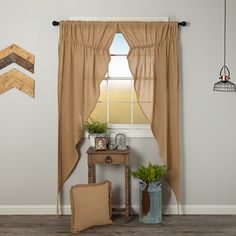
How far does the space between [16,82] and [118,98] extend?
1.25 m

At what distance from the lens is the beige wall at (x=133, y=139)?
14.9ft

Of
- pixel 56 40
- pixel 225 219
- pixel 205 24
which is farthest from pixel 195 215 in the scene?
pixel 56 40

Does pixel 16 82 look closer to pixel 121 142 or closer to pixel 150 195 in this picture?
pixel 121 142

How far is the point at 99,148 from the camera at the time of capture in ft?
14.3

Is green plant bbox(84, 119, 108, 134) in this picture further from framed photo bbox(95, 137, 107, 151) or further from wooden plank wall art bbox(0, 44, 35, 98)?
wooden plank wall art bbox(0, 44, 35, 98)

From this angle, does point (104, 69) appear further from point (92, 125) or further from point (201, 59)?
point (201, 59)

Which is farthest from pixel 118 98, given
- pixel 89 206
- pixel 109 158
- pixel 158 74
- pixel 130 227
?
pixel 130 227

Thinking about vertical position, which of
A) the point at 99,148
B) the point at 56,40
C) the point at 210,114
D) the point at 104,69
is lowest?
the point at 99,148

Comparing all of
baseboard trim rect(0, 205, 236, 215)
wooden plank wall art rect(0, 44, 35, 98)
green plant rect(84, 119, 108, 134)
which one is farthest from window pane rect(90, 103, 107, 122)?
baseboard trim rect(0, 205, 236, 215)

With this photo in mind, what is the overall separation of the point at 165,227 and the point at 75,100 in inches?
69.5

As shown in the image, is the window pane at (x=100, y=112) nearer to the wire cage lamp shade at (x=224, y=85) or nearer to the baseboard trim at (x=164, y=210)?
the baseboard trim at (x=164, y=210)

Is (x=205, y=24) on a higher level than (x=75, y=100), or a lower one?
higher

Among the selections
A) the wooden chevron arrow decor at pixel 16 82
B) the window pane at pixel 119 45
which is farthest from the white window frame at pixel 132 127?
the wooden chevron arrow decor at pixel 16 82

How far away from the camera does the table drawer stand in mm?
4297
